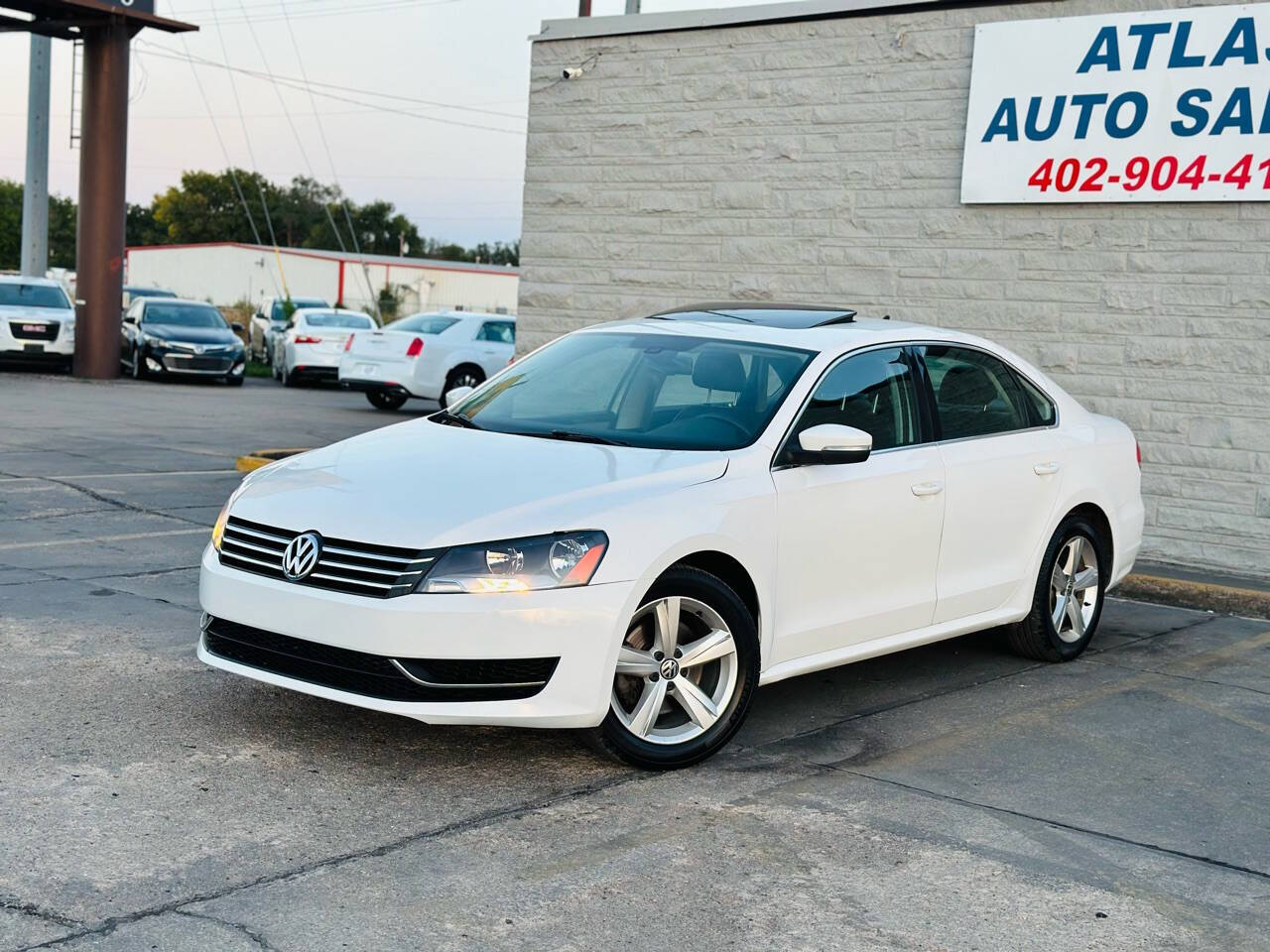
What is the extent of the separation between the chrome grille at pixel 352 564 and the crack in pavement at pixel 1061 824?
1683 mm

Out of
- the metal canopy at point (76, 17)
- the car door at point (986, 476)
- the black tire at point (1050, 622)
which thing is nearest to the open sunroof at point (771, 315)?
the car door at point (986, 476)

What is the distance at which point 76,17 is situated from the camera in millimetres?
25250

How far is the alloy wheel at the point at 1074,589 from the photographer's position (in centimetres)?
732

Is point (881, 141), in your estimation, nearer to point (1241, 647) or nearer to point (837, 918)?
point (1241, 647)

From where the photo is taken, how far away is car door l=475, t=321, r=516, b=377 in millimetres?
21375

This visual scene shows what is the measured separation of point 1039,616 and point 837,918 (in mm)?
3511

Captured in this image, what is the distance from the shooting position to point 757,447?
18.7 feet

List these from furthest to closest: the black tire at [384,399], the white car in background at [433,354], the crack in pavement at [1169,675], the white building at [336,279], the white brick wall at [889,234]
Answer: the white building at [336,279], the black tire at [384,399], the white car in background at [433,354], the white brick wall at [889,234], the crack in pavement at [1169,675]

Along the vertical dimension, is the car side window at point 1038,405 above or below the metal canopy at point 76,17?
below

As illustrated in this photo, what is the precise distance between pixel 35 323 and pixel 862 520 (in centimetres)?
2303

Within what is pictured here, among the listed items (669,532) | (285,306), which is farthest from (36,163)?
(669,532)

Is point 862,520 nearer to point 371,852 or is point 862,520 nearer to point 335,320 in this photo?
point 371,852

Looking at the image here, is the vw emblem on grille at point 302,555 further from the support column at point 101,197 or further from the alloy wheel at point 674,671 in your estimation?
the support column at point 101,197

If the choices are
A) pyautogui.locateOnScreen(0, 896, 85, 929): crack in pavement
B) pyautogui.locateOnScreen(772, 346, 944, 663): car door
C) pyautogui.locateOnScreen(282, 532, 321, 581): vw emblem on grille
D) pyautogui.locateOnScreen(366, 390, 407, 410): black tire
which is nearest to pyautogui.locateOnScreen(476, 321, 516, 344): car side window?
pyautogui.locateOnScreen(366, 390, 407, 410): black tire
